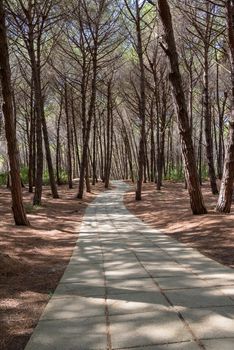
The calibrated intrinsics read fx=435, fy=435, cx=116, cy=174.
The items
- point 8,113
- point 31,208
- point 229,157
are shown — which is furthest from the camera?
point 31,208

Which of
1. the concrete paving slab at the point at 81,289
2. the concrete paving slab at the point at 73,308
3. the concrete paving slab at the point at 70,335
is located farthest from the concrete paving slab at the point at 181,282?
the concrete paving slab at the point at 70,335

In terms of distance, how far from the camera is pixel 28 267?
6512 mm

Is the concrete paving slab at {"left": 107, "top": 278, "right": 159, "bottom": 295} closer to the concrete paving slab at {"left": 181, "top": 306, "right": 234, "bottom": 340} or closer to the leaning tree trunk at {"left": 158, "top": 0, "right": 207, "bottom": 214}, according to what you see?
the concrete paving slab at {"left": 181, "top": 306, "right": 234, "bottom": 340}

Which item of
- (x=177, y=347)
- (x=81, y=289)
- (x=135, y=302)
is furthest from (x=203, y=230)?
(x=177, y=347)

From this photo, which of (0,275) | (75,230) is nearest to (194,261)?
(0,275)

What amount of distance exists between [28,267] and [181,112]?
6238mm

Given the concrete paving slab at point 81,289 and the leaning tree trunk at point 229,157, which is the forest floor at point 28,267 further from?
the leaning tree trunk at point 229,157

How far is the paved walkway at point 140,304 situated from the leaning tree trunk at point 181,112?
375 cm

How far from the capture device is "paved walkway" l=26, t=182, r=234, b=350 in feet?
11.1

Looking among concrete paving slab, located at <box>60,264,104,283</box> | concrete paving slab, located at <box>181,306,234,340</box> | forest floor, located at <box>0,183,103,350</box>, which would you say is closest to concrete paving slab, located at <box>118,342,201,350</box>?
concrete paving slab, located at <box>181,306,234,340</box>

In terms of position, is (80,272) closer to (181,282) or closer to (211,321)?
(181,282)

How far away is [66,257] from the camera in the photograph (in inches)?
293

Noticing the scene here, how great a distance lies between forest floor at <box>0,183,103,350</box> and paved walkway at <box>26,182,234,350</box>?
0.52 feet

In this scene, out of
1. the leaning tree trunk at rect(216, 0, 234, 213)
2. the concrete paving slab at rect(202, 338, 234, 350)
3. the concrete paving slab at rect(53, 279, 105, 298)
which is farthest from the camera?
the leaning tree trunk at rect(216, 0, 234, 213)
